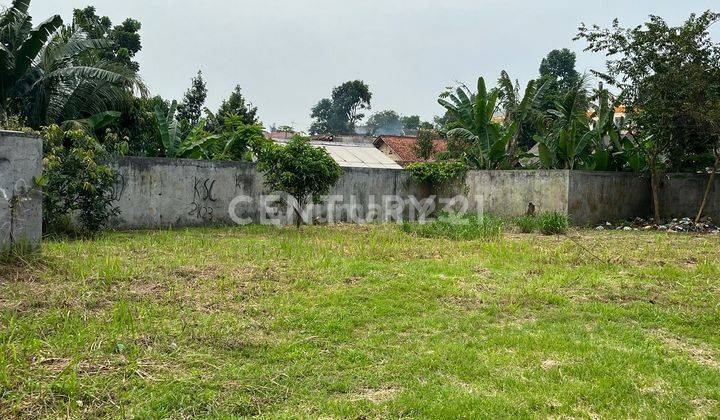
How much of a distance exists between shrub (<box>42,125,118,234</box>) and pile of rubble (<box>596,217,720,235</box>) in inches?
451

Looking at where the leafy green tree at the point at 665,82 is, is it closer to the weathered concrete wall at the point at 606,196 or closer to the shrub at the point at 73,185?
the weathered concrete wall at the point at 606,196

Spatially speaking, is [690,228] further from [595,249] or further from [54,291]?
[54,291]

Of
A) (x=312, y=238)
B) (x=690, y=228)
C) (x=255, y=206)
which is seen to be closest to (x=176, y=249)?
(x=312, y=238)

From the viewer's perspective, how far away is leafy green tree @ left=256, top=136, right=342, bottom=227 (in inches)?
445

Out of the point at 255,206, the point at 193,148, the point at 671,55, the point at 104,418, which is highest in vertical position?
the point at 671,55

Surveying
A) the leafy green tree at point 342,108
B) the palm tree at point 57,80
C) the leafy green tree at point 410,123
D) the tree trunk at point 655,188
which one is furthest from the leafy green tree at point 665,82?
the leafy green tree at point 410,123

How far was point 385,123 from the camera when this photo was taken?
265ft

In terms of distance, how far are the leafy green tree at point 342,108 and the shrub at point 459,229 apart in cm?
3840

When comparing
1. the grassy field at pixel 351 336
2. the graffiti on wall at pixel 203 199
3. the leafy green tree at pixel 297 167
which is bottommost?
the grassy field at pixel 351 336

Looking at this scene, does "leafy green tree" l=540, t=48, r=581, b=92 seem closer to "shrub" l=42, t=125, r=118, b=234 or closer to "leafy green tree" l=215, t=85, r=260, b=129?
"leafy green tree" l=215, t=85, r=260, b=129

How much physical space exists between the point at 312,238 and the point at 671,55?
10048 millimetres

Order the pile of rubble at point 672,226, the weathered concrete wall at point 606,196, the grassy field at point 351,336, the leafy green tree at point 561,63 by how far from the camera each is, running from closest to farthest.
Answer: the grassy field at point 351,336 < the pile of rubble at point 672,226 < the weathered concrete wall at point 606,196 < the leafy green tree at point 561,63

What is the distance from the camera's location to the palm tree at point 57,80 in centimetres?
1083

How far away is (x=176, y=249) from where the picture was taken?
8039 mm
